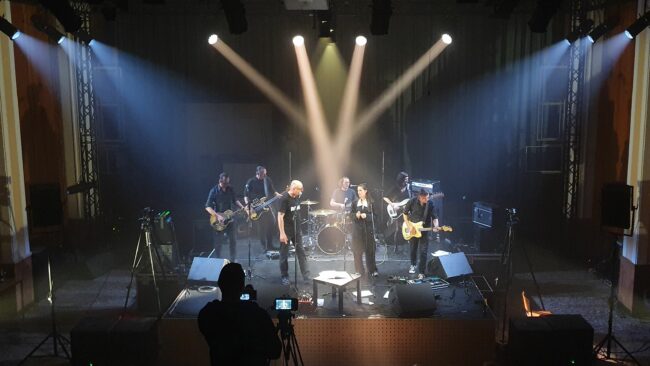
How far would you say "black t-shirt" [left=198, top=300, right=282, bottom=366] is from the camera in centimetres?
401

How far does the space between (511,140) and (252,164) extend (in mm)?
5793

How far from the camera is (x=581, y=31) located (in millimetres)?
10789

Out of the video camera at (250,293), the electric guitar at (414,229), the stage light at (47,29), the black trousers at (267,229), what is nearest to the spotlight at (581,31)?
the electric guitar at (414,229)

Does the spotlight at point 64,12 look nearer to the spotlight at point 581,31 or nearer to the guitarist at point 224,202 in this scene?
the guitarist at point 224,202

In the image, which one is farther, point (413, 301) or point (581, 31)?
point (581, 31)

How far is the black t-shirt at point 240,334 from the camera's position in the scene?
4008mm

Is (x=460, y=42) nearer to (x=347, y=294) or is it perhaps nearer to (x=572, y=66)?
(x=572, y=66)

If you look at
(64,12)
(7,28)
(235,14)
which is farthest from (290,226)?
(7,28)

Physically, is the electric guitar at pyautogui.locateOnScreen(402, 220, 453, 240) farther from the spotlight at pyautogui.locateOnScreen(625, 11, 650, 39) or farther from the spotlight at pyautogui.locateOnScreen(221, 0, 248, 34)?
the spotlight at pyautogui.locateOnScreen(221, 0, 248, 34)

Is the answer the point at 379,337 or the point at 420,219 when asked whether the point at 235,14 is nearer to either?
the point at 420,219

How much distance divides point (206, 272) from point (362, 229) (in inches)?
98.6

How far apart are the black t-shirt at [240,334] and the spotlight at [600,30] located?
8793mm

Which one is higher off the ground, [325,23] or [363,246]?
[325,23]

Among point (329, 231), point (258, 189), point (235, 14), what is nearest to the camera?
point (235, 14)
